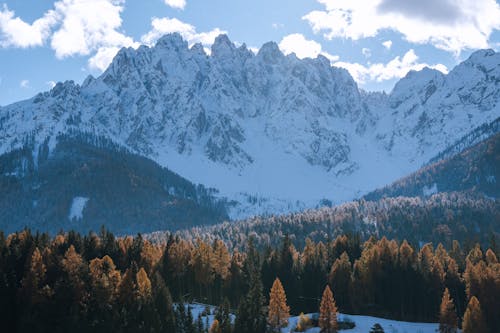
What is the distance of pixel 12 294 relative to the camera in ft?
304

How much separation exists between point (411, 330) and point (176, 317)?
4028cm

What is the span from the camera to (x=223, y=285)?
131m

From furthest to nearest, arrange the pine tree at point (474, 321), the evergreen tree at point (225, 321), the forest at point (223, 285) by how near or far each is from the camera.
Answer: the pine tree at point (474, 321), the evergreen tree at point (225, 321), the forest at point (223, 285)

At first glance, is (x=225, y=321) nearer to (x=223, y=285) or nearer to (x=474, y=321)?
(x=223, y=285)

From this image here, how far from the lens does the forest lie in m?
92.3

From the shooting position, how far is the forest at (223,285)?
92312 mm

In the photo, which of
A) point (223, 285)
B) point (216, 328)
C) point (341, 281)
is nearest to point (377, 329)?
point (341, 281)

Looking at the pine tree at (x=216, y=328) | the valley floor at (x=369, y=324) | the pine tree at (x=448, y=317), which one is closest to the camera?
the pine tree at (x=216, y=328)

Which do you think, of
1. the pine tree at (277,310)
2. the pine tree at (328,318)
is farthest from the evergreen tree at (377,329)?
the pine tree at (277,310)

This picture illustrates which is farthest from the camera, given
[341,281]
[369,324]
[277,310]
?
[341,281]

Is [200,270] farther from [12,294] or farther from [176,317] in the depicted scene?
[12,294]

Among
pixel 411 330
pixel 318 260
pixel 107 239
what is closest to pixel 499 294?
pixel 411 330

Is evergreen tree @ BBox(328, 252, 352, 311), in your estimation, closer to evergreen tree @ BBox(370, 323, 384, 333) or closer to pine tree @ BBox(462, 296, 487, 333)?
evergreen tree @ BBox(370, 323, 384, 333)

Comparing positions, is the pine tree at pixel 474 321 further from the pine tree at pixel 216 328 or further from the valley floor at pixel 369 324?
the pine tree at pixel 216 328
